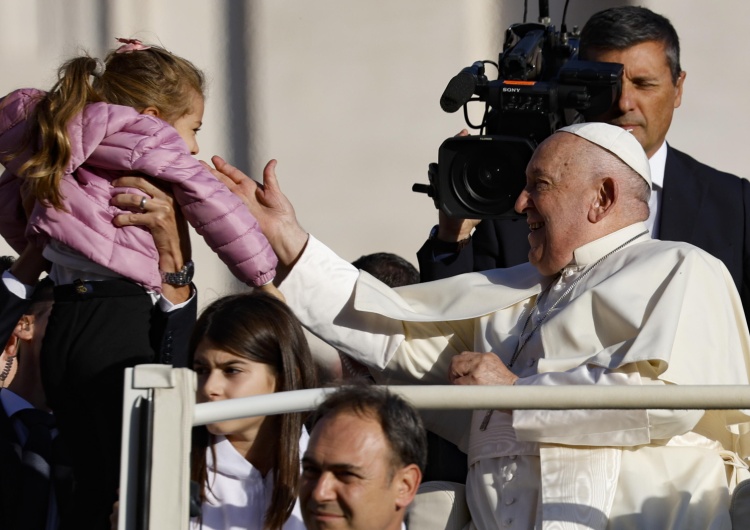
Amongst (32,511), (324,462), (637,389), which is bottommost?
(32,511)

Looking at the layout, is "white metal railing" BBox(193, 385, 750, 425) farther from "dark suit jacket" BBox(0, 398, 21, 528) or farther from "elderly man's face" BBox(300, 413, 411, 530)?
"dark suit jacket" BBox(0, 398, 21, 528)

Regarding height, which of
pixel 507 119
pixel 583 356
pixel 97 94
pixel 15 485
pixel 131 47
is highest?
pixel 131 47

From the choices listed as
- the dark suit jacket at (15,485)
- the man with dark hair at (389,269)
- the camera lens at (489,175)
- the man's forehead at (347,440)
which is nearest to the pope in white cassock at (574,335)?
the camera lens at (489,175)

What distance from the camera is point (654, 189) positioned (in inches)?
191

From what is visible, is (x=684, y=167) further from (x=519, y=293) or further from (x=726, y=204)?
(x=519, y=293)

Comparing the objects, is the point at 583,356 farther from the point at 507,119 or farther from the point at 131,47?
the point at 131,47

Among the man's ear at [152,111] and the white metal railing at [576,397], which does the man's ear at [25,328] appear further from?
the white metal railing at [576,397]

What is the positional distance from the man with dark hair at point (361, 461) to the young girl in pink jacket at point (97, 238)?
0.83m

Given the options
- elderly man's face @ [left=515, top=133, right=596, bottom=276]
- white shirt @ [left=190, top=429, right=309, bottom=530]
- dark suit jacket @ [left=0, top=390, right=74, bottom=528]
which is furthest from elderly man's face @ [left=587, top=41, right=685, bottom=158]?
dark suit jacket @ [left=0, top=390, right=74, bottom=528]

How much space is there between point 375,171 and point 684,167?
2.12 meters

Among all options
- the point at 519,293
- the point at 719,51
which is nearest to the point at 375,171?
the point at 719,51

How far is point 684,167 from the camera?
4.86 meters

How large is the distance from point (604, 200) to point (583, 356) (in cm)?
49

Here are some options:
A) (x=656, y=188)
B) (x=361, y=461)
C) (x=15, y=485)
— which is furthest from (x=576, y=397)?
(x=656, y=188)
